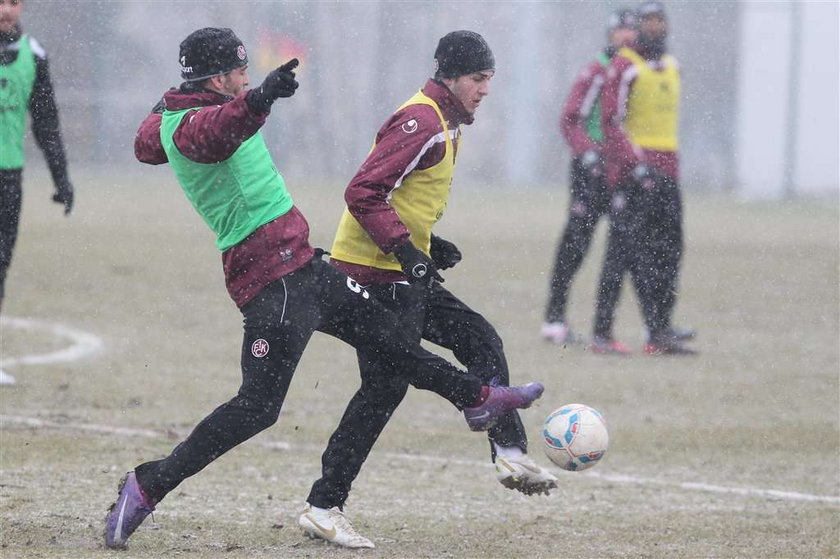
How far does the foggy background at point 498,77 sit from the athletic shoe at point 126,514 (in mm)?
16375

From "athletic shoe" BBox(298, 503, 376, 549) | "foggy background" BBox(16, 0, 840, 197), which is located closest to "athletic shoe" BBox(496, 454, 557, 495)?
"athletic shoe" BBox(298, 503, 376, 549)

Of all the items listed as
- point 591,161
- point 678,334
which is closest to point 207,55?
point 591,161

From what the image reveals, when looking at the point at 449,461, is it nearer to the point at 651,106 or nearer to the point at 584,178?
the point at 584,178

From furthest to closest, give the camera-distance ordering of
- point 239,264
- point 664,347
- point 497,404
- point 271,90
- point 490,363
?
1. point 664,347
2. point 490,363
3. point 497,404
4. point 239,264
5. point 271,90

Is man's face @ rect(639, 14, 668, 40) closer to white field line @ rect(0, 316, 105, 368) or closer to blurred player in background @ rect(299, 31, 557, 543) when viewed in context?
white field line @ rect(0, 316, 105, 368)

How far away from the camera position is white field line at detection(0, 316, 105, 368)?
9.04m

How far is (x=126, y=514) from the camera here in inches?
194

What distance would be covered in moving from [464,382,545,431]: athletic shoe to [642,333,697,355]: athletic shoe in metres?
5.21

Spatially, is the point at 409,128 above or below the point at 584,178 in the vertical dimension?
above

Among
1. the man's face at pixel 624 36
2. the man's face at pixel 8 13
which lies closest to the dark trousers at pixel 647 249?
the man's face at pixel 624 36

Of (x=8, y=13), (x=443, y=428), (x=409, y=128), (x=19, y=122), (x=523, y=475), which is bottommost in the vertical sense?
(x=443, y=428)

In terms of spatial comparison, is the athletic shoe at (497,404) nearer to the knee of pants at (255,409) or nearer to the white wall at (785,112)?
the knee of pants at (255,409)

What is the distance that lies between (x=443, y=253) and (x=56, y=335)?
5.11 metres

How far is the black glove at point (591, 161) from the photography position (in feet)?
34.0
